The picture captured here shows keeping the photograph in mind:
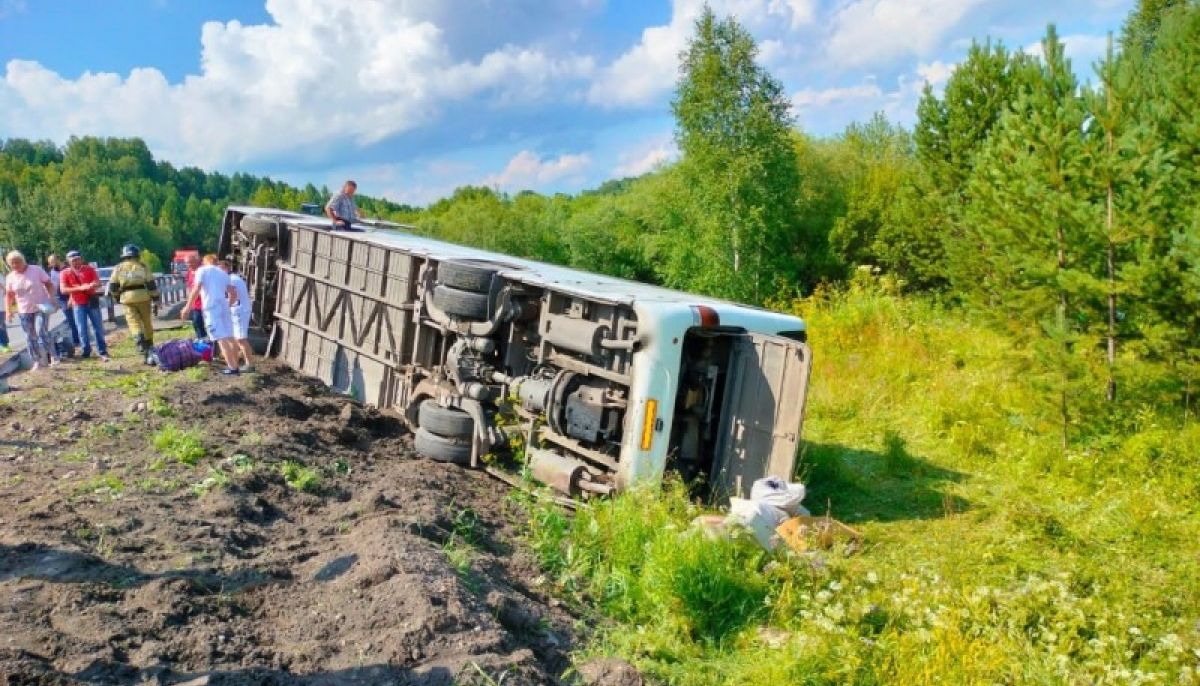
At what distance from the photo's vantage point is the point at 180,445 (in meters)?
7.23

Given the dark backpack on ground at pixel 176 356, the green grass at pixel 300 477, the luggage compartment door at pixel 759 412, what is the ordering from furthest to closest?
1. the dark backpack on ground at pixel 176 356
2. the luggage compartment door at pixel 759 412
3. the green grass at pixel 300 477

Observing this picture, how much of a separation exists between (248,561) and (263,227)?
940 centimetres

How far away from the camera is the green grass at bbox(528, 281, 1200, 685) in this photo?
4.65 m

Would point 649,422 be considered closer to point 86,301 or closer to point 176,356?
point 176,356

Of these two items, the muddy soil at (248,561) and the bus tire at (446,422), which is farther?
the bus tire at (446,422)

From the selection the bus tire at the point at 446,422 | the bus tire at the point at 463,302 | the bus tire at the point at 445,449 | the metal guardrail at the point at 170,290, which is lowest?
the metal guardrail at the point at 170,290

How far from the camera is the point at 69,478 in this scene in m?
6.50

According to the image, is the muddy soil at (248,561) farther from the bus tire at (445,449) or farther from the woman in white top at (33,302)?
the woman in white top at (33,302)

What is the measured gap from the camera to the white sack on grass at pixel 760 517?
6281 mm

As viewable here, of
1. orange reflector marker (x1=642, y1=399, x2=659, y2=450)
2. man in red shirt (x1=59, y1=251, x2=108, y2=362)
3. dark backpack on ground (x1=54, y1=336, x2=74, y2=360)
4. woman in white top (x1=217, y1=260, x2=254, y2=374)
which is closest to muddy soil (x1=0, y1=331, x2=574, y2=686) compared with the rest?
orange reflector marker (x1=642, y1=399, x2=659, y2=450)

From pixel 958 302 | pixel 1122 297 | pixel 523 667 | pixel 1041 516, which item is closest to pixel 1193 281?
pixel 1122 297

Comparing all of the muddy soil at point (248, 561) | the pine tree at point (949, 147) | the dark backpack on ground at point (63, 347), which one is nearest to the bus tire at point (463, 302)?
the muddy soil at point (248, 561)

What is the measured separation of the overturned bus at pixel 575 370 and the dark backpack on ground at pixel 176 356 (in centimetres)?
231

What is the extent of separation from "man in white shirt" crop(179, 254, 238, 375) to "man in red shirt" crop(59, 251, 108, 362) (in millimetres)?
2535
